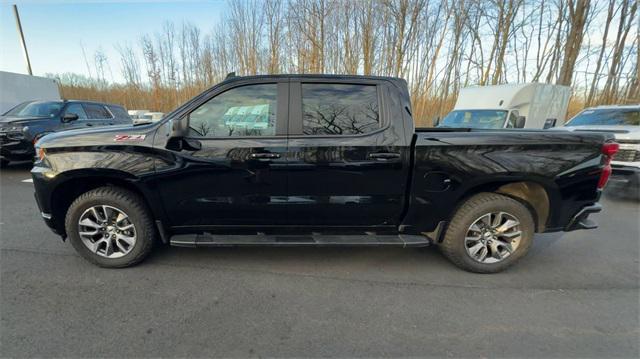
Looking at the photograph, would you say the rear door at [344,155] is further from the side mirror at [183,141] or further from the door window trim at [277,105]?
A: the side mirror at [183,141]

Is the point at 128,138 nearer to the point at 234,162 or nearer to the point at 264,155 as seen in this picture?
the point at 234,162

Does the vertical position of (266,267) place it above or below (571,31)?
below

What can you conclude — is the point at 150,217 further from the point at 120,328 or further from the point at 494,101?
the point at 494,101

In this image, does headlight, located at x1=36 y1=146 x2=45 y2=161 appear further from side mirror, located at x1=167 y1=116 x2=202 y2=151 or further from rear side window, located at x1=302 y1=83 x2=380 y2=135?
rear side window, located at x1=302 y1=83 x2=380 y2=135

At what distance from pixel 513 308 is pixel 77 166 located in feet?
13.7

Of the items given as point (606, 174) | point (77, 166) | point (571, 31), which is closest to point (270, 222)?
point (77, 166)

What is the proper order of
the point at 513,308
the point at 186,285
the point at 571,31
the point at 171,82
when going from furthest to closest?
the point at 171,82 < the point at 571,31 < the point at 186,285 < the point at 513,308

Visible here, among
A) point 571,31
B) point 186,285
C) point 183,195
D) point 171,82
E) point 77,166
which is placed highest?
point 571,31

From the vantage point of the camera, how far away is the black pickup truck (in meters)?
2.80

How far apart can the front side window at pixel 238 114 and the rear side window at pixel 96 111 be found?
7767mm

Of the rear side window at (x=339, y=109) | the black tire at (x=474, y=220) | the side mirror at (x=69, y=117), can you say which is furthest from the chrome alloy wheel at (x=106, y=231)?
the side mirror at (x=69, y=117)

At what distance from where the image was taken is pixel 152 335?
2129mm

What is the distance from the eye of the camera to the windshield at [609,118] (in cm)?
655

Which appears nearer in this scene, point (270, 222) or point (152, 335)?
point (152, 335)
